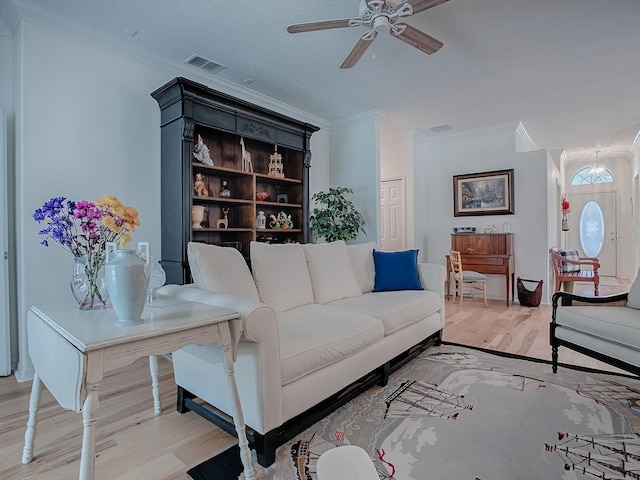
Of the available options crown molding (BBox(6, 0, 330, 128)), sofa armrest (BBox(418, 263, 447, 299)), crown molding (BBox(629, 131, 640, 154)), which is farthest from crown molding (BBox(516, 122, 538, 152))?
crown molding (BBox(6, 0, 330, 128))

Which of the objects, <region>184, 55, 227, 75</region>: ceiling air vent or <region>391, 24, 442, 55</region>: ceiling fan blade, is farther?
<region>184, 55, 227, 75</region>: ceiling air vent

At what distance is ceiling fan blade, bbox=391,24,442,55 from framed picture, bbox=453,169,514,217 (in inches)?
139

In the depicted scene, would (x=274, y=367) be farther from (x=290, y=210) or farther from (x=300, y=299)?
(x=290, y=210)

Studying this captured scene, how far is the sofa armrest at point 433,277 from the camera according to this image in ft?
10.9

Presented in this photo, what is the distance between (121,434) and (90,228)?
44.8 inches

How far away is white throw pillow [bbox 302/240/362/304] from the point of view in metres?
2.93

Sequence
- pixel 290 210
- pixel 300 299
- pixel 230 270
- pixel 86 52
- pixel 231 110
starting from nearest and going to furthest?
1. pixel 230 270
2. pixel 300 299
3. pixel 86 52
4. pixel 231 110
5. pixel 290 210

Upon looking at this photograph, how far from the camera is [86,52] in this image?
2971 millimetres

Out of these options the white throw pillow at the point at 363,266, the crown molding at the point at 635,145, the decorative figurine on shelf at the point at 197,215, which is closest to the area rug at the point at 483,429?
the white throw pillow at the point at 363,266

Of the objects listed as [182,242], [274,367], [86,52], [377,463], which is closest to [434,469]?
[377,463]

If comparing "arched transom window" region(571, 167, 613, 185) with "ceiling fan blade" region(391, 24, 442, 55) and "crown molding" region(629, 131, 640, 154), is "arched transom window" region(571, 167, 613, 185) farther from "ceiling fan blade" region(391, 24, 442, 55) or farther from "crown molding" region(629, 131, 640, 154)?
"ceiling fan blade" region(391, 24, 442, 55)

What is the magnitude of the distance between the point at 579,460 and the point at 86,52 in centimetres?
432

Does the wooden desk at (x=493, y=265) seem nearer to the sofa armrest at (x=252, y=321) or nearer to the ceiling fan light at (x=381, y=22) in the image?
the ceiling fan light at (x=381, y=22)

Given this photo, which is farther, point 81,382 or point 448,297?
point 448,297
